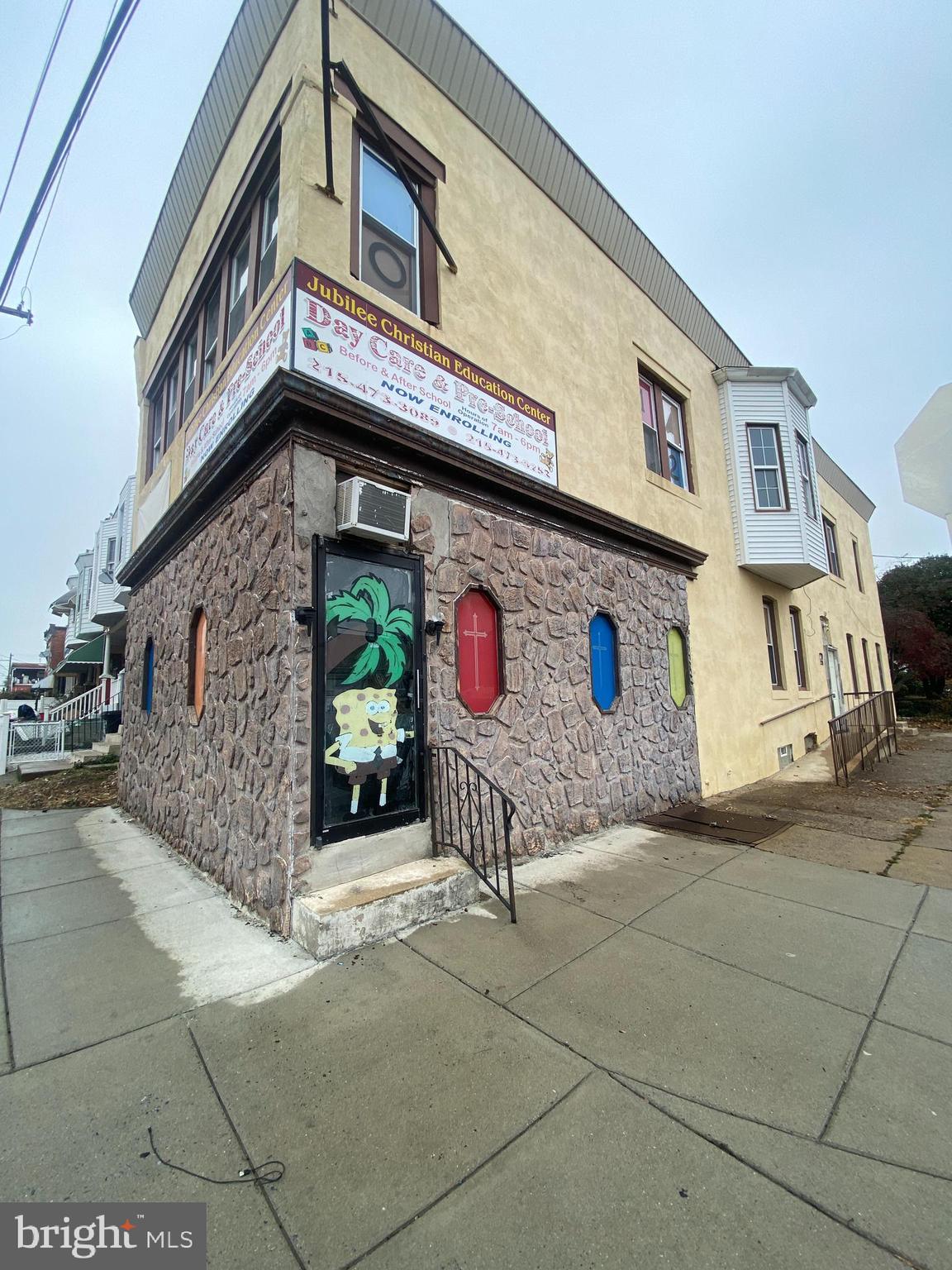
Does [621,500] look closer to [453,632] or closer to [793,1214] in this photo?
[453,632]

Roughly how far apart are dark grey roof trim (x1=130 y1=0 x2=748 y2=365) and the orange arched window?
5.74 m

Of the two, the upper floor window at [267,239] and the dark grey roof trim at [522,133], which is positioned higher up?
the dark grey roof trim at [522,133]

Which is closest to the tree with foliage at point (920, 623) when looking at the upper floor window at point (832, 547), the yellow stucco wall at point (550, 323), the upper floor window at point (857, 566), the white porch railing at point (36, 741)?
the upper floor window at point (857, 566)

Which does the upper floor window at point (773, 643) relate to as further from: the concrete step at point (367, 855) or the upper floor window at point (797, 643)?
the concrete step at point (367, 855)

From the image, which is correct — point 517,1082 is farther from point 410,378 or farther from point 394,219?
point 394,219

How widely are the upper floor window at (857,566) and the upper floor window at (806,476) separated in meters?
9.46

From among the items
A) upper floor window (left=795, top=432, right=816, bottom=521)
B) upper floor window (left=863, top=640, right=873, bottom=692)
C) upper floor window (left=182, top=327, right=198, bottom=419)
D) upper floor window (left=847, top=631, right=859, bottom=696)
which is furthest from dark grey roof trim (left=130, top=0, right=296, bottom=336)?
upper floor window (left=863, top=640, right=873, bottom=692)

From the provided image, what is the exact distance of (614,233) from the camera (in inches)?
350

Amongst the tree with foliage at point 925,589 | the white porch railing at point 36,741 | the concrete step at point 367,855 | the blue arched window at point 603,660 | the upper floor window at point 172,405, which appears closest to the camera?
the concrete step at point 367,855

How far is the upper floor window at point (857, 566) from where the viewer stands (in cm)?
2009

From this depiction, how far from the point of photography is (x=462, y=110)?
6.52 meters

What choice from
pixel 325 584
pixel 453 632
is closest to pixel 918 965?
pixel 453 632

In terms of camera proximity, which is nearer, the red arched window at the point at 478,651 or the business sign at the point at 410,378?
the business sign at the point at 410,378

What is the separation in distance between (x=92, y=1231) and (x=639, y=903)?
3.66 m
